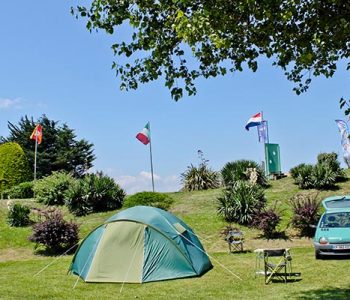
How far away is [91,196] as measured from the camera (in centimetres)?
2369

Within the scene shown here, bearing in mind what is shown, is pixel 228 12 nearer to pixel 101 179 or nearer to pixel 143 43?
pixel 143 43

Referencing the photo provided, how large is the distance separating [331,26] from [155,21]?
270cm

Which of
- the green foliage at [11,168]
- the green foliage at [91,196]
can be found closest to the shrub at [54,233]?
the green foliage at [91,196]

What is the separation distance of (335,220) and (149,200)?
1011cm

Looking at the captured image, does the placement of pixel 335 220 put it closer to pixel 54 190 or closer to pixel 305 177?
pixel 305 177

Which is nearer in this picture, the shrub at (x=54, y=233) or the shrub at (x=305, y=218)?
the shrub at (x=54, y=233)

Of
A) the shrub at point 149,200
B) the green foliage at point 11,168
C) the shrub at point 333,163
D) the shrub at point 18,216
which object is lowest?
the shrub at point 18,216

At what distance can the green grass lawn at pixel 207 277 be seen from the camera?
10.8 metres

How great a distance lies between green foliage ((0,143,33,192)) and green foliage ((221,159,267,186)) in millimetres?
14049

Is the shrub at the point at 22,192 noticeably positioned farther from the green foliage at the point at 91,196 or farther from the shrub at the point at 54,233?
the shrub at the point at 54,233

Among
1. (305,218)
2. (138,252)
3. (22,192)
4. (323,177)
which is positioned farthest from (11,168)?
(138,252)

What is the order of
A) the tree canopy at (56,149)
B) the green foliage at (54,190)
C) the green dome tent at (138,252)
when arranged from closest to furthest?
the green dome tent at (138,252) < the green foliage at (54,190) < the tree canopy at (56,149)

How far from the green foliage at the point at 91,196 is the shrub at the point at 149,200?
787mm

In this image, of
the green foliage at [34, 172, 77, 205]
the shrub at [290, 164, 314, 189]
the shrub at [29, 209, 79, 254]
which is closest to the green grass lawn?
the shrub at [29, 209, 79, 254]
